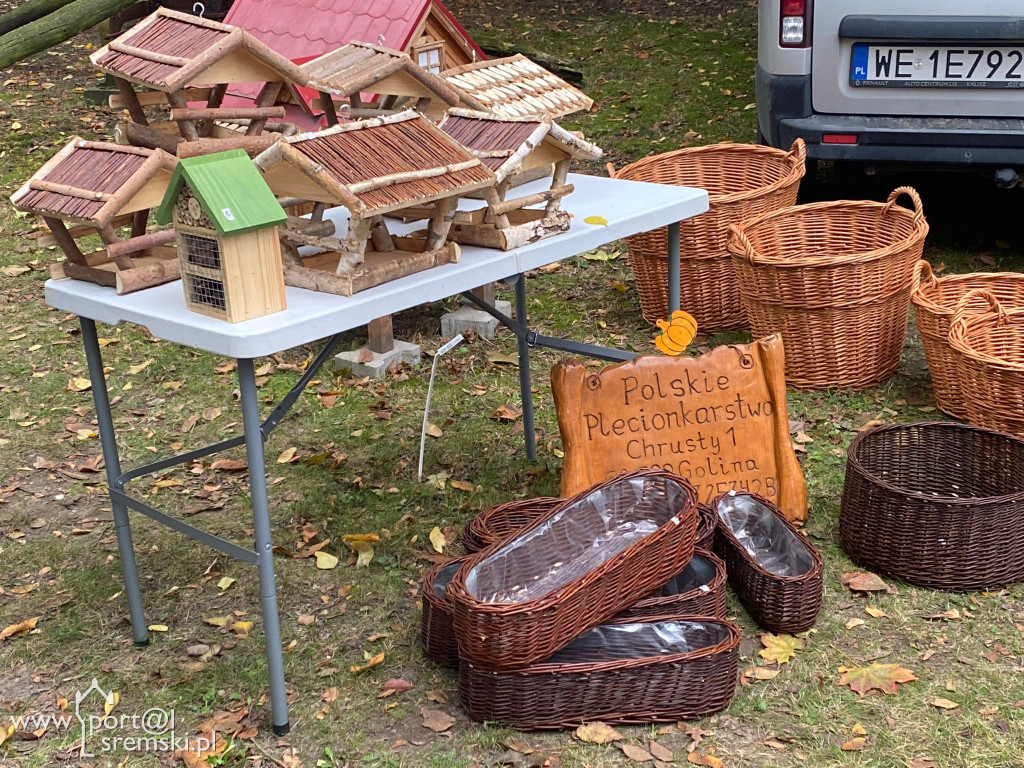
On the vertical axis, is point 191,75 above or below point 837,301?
above

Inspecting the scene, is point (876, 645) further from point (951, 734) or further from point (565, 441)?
point (565, 441)

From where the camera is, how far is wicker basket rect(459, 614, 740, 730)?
8.46ft

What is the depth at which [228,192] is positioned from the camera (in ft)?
7.69

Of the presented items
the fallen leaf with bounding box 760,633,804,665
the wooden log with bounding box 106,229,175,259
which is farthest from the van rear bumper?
the wooden log with bounding box 106,229,175,259

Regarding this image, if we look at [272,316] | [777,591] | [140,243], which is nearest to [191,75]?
[140,243]

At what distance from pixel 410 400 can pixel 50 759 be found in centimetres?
208

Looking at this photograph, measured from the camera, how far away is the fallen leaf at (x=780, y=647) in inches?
112

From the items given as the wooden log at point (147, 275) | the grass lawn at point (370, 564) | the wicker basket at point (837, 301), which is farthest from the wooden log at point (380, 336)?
the wooden log at point (147, 275)

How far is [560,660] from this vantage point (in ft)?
8.66

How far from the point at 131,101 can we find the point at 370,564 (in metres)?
1.48

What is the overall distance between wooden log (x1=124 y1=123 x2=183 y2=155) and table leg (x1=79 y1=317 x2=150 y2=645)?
0.46 meters

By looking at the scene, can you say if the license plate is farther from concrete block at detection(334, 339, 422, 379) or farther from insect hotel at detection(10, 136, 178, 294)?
insect hotel at detection(10, 136, 178, 294)

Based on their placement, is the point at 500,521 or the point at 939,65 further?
the point at 939,65

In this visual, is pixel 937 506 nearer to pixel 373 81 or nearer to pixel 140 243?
pixel 373 81
